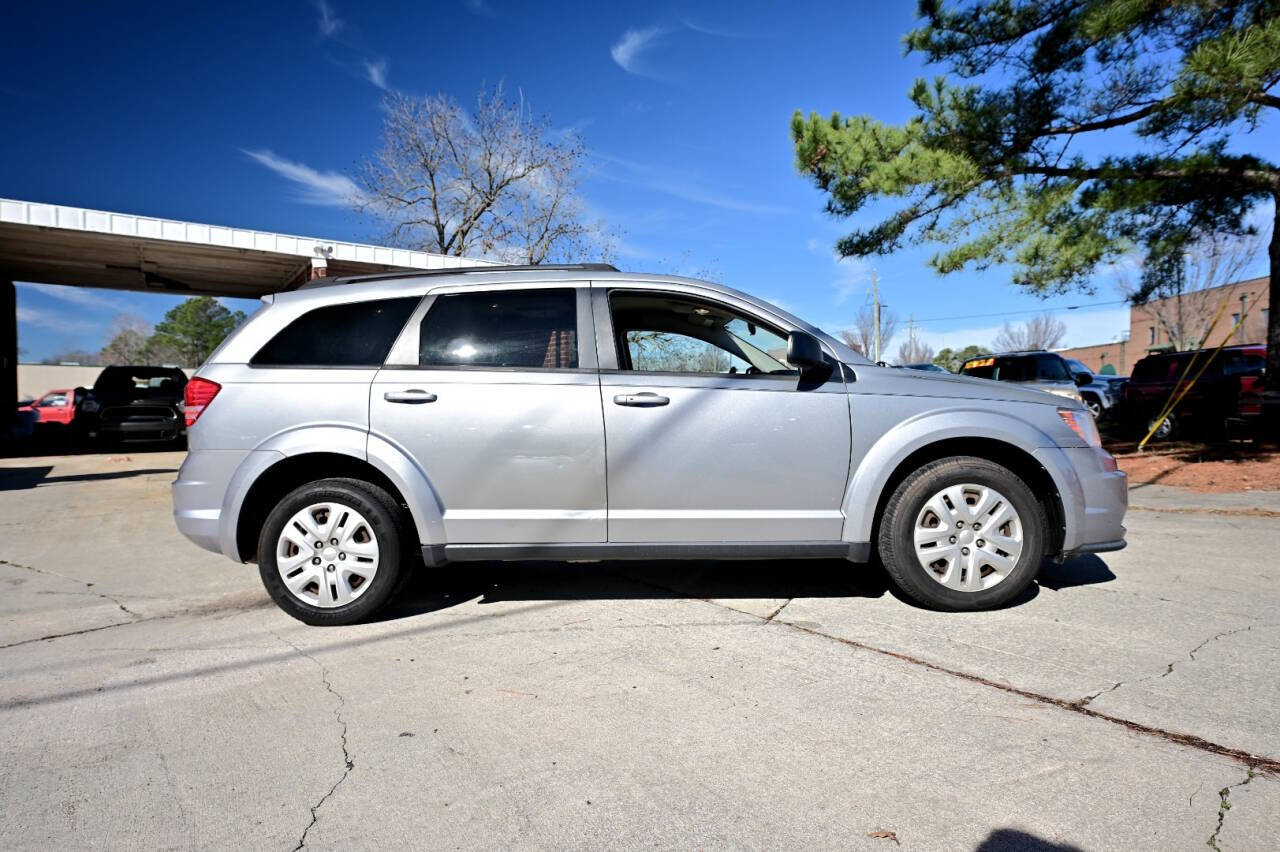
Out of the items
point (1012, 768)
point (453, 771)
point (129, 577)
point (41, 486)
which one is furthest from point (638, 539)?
point (41, 486)

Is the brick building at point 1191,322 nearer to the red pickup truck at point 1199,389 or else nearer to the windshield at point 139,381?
the red pickup truck at point 1199,389

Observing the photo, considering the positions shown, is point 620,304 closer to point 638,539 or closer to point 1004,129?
point 638,539

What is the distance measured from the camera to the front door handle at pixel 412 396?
12.7ft

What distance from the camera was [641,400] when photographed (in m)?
3.89

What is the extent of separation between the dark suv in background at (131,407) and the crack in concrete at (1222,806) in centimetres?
1595

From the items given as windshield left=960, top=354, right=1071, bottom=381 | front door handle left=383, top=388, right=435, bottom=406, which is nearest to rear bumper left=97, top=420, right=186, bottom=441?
front door handle left=383, top=388, right=435, bottom=406

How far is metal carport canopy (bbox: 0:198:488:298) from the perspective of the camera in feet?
38.1

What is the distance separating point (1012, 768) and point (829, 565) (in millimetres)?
2713

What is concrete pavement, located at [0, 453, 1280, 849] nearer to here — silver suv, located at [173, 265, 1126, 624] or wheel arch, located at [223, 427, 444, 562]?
silver suv, located at [173, 265, 1126, 624]

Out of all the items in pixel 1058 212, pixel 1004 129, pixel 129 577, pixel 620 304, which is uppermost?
pixel 1004 129

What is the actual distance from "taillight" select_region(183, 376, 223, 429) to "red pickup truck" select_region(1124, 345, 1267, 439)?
1302 centimetres

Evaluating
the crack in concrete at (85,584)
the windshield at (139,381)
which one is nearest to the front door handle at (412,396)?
the crack in concrete at (85,584)

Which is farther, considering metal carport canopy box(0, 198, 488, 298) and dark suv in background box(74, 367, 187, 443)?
dark suv in background box(74, 367, 187, 443)

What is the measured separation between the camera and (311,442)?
3.85 meters
